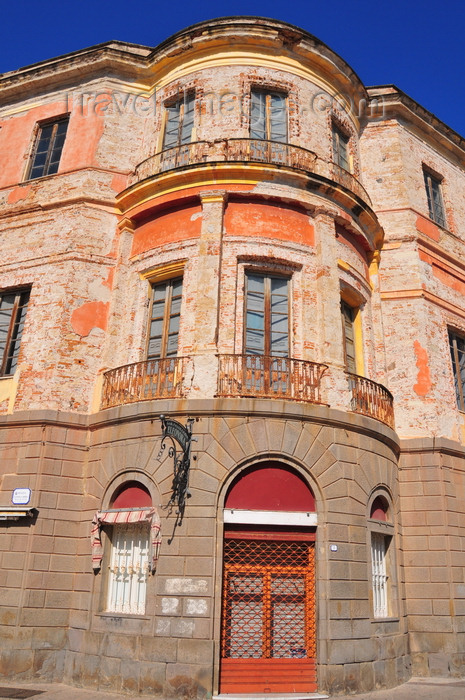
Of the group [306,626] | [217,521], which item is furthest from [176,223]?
[306,626]

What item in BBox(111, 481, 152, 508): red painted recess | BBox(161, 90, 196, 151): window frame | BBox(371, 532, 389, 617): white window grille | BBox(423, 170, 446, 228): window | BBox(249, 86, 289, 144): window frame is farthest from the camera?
BBox(423, 170, 446, 228): window

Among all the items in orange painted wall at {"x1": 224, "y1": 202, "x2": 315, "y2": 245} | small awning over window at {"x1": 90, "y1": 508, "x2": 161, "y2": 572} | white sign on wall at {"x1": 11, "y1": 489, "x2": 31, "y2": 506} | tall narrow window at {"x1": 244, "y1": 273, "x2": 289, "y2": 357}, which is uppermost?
orange painted wall at {"x1": 224, "y1": 202, "x2": 315, "y2": 245}

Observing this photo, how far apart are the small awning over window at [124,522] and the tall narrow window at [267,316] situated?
3.66 meters

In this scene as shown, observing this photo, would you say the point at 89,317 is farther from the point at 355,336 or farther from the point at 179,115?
the point at 355,336

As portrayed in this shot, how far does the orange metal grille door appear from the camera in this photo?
392 inches

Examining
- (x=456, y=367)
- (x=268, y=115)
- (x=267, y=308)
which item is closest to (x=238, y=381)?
(x=267, y=308)

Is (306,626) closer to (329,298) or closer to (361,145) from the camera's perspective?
(329,298)

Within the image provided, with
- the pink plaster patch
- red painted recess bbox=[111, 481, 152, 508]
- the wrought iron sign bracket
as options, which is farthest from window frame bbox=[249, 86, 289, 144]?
red painted recess bbox=[111, 481, 152, 508]

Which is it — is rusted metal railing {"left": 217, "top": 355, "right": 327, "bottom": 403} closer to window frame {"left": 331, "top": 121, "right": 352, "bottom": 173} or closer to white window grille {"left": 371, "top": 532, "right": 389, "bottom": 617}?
white window grille {"left": 371, "top": 532, "right": 389, "bottom": 617}

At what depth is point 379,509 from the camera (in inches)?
491

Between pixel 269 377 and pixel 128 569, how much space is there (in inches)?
173

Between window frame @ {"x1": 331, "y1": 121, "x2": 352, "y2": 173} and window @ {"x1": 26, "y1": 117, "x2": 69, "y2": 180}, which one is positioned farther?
window @ {"x1": 26, "y1": 117, "x2": 69, "y2": 180}

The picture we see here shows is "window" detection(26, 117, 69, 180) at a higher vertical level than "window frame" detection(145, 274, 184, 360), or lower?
higher

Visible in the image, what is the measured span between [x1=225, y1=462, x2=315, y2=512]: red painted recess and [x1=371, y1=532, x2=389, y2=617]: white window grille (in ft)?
6.71
